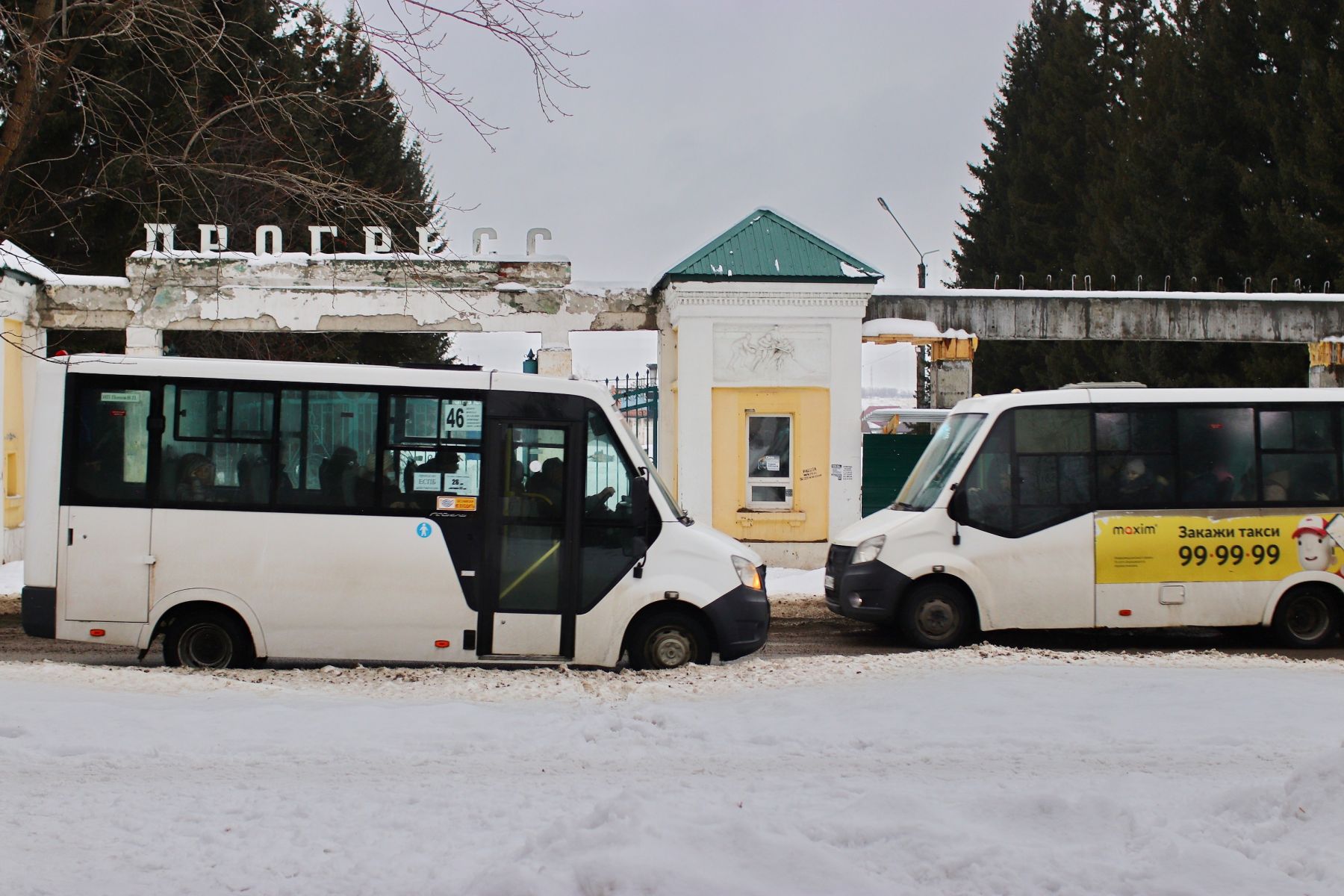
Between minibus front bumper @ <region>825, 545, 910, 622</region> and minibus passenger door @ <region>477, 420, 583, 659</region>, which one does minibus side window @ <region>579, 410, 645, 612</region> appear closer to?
minibus passenger door @ <region>477, 420, 583, 659</region>

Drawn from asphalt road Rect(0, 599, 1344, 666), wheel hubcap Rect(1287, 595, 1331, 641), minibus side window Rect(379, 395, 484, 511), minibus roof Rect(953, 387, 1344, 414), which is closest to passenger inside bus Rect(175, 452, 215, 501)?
minibus side window Rect(379, 395, 484, 511)

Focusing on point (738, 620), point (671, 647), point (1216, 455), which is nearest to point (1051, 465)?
point (1216, 455)

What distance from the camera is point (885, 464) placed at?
18.0 metres

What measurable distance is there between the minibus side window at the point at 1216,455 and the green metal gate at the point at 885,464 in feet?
21.4

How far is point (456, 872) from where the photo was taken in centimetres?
455

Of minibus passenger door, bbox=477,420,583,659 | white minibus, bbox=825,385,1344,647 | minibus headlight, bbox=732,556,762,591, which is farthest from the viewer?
white minibus, bbox=825,385,1344,647

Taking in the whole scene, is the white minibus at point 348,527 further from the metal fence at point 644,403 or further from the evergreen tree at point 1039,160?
the evergreen tree at point 1039,160

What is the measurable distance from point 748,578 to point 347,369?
3.68m

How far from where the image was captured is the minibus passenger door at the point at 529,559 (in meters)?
9.32

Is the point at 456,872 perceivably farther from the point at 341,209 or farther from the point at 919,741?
the point at 341,209

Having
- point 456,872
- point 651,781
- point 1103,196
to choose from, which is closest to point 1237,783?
point 651,781

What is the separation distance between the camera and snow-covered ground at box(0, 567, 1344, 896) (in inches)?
176

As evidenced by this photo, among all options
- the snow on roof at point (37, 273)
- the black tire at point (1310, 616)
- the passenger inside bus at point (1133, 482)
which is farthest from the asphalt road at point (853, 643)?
the snow on roof at point (37, 273)

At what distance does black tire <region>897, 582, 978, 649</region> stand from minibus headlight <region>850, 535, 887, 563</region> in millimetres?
516
